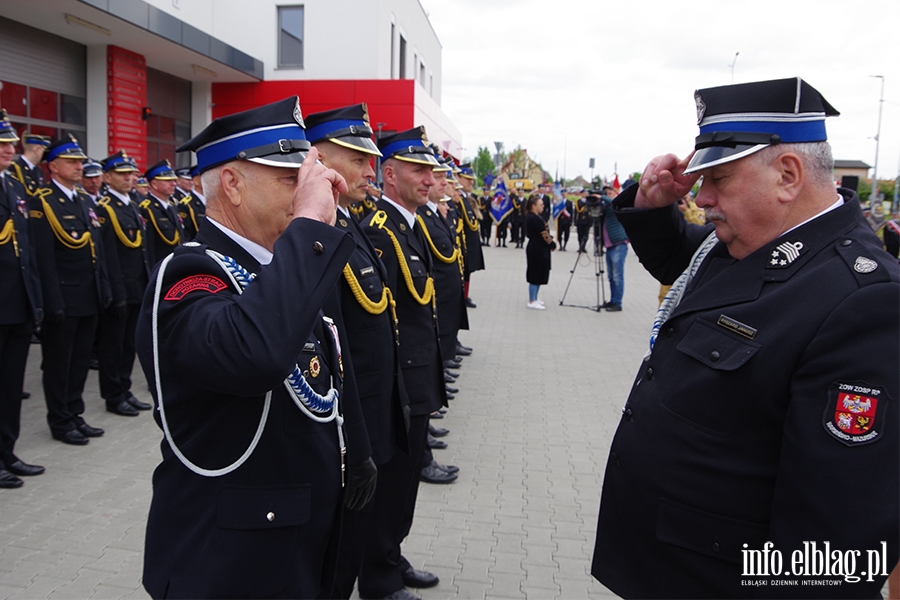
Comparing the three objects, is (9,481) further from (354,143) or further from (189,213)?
(189,213)

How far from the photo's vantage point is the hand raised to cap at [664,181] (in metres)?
2.40

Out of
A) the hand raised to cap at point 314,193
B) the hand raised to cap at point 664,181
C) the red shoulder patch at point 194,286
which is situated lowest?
the red shoulder patch at point 194,286

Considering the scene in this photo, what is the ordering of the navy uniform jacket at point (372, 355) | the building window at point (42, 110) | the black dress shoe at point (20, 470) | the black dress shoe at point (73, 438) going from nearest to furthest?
the navy uniform jacket at point (372, 355), the black dress shoe at point (20, 470), the black dress shoe at point (73, 438), the building window at point (42, 110)

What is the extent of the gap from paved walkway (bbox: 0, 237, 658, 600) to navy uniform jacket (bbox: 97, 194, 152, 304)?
1.14 metres

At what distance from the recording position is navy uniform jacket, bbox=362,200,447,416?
146 inches

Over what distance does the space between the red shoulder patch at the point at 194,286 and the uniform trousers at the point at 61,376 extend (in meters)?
4.52

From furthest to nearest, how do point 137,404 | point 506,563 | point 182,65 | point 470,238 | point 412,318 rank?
point 182,65
point 470,238
point 137,404
point 506,563
point 412,318

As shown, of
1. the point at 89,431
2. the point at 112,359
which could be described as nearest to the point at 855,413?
the point at 89,431

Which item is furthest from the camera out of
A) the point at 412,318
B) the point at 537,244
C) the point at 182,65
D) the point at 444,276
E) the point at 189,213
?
the point at 182,65

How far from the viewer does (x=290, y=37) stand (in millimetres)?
23031

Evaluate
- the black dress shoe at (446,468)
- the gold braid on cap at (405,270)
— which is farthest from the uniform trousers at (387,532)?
the black dress shoe at (446,468)

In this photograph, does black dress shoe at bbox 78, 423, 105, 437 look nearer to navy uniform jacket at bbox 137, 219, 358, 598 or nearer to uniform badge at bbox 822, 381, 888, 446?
navy uniform jacket at bbox 137, 219, 358, 598

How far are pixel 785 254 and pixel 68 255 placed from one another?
5880 millimetres

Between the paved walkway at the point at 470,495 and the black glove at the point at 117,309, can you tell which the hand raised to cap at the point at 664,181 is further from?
the black glove at the point at 117,309
